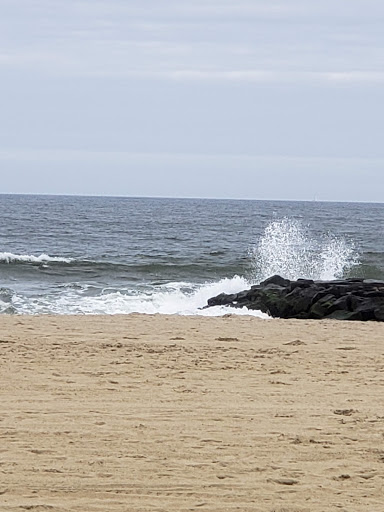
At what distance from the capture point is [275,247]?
30.9 m

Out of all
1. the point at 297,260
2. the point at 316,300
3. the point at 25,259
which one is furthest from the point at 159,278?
the point at 316,300

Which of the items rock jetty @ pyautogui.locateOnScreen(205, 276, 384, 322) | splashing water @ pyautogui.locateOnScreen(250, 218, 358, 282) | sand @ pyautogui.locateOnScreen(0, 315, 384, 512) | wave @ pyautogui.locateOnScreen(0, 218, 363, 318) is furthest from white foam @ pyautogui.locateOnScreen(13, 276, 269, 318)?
sand @ pyautogui.locateOnScreen(0, 315, 384, 512)

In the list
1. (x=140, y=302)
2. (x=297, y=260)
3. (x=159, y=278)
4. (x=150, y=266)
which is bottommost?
(x=140, y=302)

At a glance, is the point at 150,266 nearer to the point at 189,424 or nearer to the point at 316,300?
the point at 316,300

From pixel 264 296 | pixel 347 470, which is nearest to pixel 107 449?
pixel 347 470

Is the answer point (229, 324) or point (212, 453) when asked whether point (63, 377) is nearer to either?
point (212, 453)

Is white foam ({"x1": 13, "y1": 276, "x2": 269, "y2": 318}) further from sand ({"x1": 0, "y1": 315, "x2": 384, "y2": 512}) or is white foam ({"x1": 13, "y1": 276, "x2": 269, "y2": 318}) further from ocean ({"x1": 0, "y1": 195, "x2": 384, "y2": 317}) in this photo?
sand ({"x1": 0, "y1": 315, "x2": 384, "y2": 512})

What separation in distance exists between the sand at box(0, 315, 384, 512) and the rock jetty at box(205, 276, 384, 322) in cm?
445

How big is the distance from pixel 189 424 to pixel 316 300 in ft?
32.8

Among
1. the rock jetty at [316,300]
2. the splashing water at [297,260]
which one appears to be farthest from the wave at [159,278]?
the rock jetty at [316,300]

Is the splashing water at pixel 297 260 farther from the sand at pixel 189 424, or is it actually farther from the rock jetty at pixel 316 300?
the sand at pixel 189 424

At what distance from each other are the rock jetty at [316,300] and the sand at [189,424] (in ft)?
14.6

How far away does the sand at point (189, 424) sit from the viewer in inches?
178

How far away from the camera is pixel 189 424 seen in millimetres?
5875
